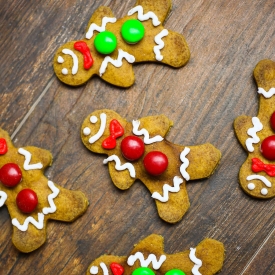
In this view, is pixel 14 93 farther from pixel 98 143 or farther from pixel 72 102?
pixel 98 143

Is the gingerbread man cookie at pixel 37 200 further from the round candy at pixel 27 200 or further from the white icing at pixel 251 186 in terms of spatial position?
the white icing at pixel 251 186

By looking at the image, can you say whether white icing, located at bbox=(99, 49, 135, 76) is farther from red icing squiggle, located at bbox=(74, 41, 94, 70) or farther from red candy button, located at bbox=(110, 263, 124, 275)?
red candy button, located at bbox=(110, 263, 124, 275)

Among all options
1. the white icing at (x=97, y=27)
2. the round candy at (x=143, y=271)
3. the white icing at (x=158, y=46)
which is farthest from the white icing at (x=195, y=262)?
the white icing at (x=97, y=27)

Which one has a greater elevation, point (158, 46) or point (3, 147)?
point (158, 46)

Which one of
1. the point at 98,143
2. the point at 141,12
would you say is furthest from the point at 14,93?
the point at 141,12

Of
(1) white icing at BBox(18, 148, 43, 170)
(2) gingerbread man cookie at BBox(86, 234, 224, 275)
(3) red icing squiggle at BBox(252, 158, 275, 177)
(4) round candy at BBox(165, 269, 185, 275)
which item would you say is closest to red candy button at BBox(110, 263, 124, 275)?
(2) gingerbread man cookie at BBox(86, 234, 224, 275)

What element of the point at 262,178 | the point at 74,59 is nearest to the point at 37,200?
the point at 74,59

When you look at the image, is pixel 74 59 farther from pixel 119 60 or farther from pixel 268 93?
pixel 268 93
